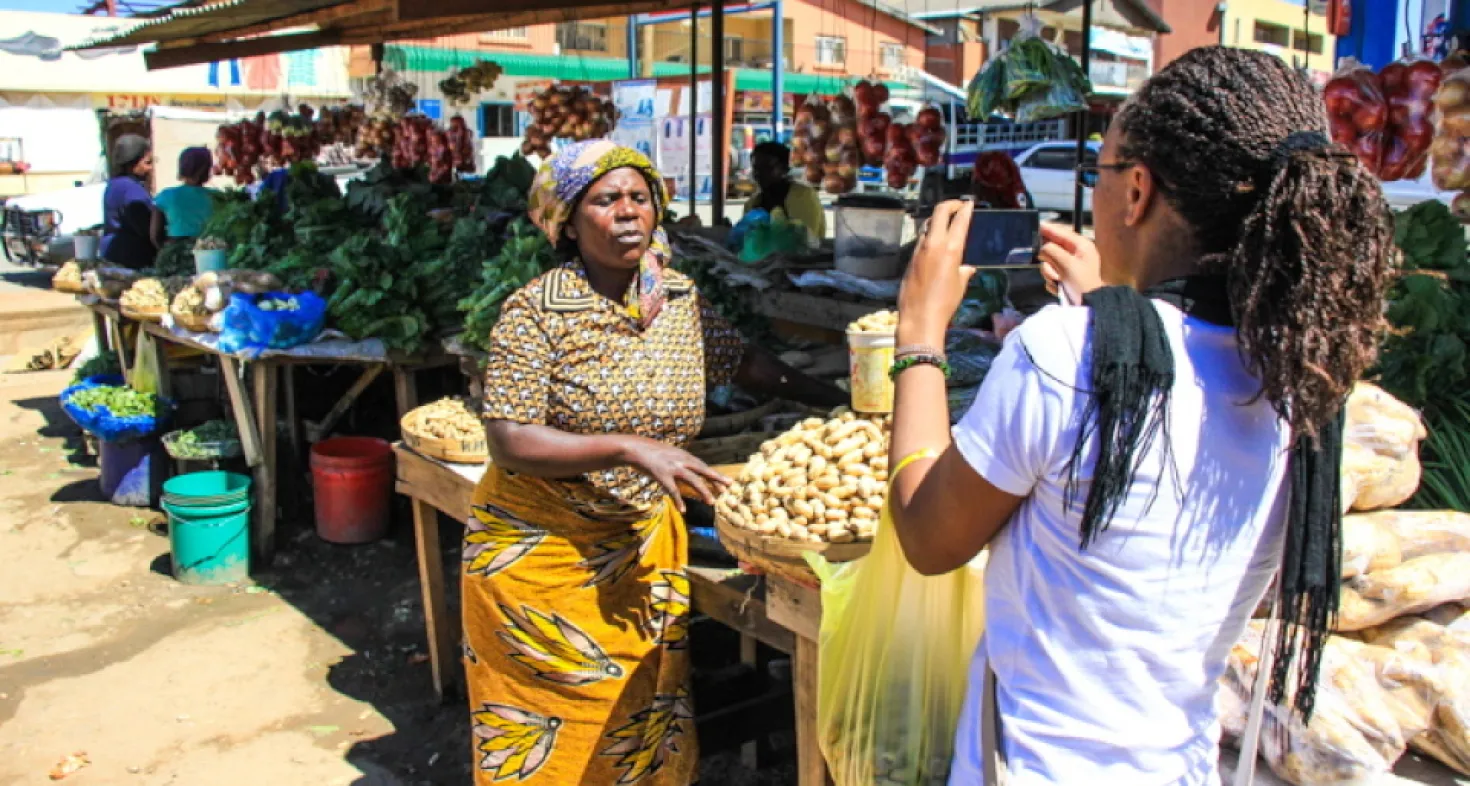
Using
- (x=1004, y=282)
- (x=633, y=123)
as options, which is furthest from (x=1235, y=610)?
(x=633, y=123)

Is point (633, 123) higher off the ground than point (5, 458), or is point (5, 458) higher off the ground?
point (633, 123)

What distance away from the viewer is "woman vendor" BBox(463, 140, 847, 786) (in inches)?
96.3

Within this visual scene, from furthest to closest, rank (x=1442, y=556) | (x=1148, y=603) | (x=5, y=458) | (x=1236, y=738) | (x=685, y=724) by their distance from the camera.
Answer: (x=5, y=458), (x=685, y=724), (x=1442, y=556), (x=1236, y=738), (x=1148, y=603)

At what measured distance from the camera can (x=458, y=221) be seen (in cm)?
597

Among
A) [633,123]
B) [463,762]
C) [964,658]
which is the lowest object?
[463,762]

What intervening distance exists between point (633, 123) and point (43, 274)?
9149 mm

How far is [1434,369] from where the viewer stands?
264 cm

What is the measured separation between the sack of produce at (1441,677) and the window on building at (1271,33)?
31790mm

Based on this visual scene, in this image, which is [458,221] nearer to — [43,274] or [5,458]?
[5,458]

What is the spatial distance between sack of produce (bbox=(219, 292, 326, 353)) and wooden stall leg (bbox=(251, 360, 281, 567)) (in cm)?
22

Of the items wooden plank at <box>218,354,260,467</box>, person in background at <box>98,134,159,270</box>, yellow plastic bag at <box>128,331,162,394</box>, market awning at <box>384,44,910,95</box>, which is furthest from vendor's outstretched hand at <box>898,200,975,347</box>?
market awning at <box>384,44,910,95</box>

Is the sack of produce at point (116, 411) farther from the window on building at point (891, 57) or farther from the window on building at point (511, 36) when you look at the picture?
the window on building at point (891, 57)

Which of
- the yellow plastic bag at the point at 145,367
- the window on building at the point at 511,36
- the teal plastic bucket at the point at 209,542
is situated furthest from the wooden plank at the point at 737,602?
the window on building at the point at 511,36

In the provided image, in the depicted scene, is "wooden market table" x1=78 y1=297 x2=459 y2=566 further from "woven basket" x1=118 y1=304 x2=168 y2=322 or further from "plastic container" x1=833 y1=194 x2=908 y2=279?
"plastic container" x1=833 y1=194 x2=908 y2=279
